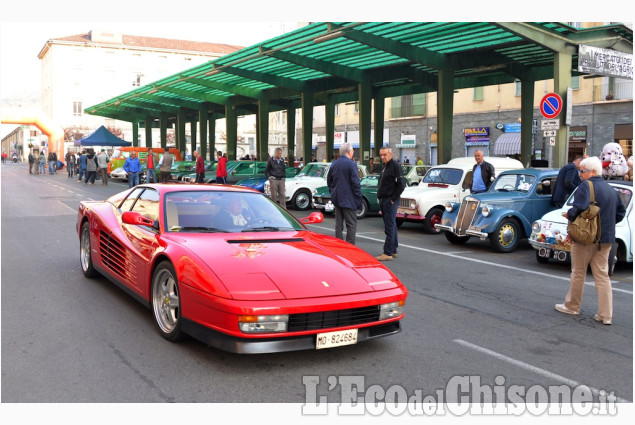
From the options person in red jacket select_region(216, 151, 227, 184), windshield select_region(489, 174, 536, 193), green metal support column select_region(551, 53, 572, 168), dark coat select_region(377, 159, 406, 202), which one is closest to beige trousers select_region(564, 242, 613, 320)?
dark coat select_region(377, 159, 406, 202)

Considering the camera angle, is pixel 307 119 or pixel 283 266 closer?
pixel 283 266

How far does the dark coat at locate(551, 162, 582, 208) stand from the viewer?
10.5 metres

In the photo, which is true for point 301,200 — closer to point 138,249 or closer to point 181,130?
point 138,249

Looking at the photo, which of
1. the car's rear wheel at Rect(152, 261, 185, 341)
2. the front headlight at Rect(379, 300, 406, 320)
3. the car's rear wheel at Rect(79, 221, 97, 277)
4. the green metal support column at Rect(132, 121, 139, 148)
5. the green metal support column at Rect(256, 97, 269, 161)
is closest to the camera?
the front headlight at Rect(379, 300, 406, 320)

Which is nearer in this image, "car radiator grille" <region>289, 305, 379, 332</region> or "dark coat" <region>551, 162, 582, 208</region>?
"car radiator grille" <region>289, 305, 379, 332</region>

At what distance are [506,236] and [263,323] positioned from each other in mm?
7726

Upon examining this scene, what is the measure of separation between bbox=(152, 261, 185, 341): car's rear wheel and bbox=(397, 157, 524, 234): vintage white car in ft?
29.8

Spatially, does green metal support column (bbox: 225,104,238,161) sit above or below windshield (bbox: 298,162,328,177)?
above

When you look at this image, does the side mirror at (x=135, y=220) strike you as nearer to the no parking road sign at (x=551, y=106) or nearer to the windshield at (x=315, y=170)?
the no parking road sign at (x=551, y=106)

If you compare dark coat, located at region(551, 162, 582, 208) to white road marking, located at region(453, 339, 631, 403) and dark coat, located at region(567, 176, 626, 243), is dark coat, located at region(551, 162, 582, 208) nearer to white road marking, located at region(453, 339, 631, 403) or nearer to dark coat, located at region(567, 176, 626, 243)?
dark coat, located at region(567, 176, 626, 243)

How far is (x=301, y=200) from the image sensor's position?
18609 millimetres

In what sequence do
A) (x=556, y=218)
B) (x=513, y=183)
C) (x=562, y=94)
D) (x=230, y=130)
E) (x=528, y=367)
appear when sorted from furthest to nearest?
(x=230, y=130) < (x=562, y=94) < (x=513, y=183) < (x=556, y=218) < (x=528, y=367)

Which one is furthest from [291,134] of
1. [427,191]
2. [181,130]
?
[427,191]

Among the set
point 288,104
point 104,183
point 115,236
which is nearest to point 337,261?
point 115,236
